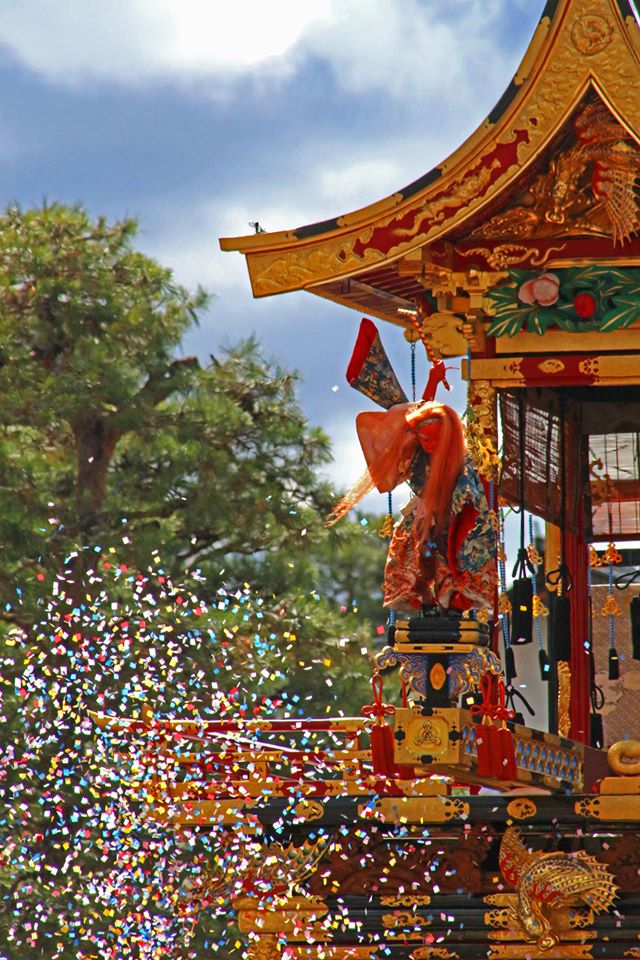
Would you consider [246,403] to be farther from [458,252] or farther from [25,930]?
[458,252]

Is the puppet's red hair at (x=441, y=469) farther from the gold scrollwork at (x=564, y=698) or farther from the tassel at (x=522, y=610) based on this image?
the gold scrollwork at (x=564, y=698)

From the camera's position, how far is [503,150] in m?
9.02

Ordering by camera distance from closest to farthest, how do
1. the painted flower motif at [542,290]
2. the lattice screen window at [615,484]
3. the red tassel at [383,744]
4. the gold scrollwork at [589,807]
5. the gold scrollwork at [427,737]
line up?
the gold scrollwork at [427,737]
the red tassel at [383,744]
the gold scrollwork at [589,807]
the painted flower motif at [542,290]
the lattice screen window at [615,484]

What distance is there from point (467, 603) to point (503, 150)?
2.09 meters

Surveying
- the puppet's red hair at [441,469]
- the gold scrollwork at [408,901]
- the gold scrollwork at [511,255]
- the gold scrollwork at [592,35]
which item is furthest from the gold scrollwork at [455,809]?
Answer: the gold scrollwork at [592,35]

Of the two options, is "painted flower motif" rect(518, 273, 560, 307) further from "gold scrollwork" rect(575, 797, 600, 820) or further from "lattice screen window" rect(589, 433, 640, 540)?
"gold scrollwork" rect(575, 797, 600, 820)

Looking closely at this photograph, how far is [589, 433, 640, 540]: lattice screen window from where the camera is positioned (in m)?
10.9

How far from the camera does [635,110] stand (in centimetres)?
891

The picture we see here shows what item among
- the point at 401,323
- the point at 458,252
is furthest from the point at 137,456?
the point at 458,252

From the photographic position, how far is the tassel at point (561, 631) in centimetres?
1012

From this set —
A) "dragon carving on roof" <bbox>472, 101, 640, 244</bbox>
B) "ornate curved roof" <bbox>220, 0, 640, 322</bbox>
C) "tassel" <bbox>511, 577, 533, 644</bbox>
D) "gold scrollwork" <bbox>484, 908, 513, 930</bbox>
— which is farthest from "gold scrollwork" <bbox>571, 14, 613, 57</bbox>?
"gold scrollwork" <bbox>484, 908, 513, 930</bbox>

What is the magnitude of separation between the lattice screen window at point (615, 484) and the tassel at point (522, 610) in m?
1.28

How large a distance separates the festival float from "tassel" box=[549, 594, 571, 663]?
36 centimetres

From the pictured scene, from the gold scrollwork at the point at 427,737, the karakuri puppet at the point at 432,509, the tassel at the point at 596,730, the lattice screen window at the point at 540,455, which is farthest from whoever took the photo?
the lattice screen window at the point at 540,455
